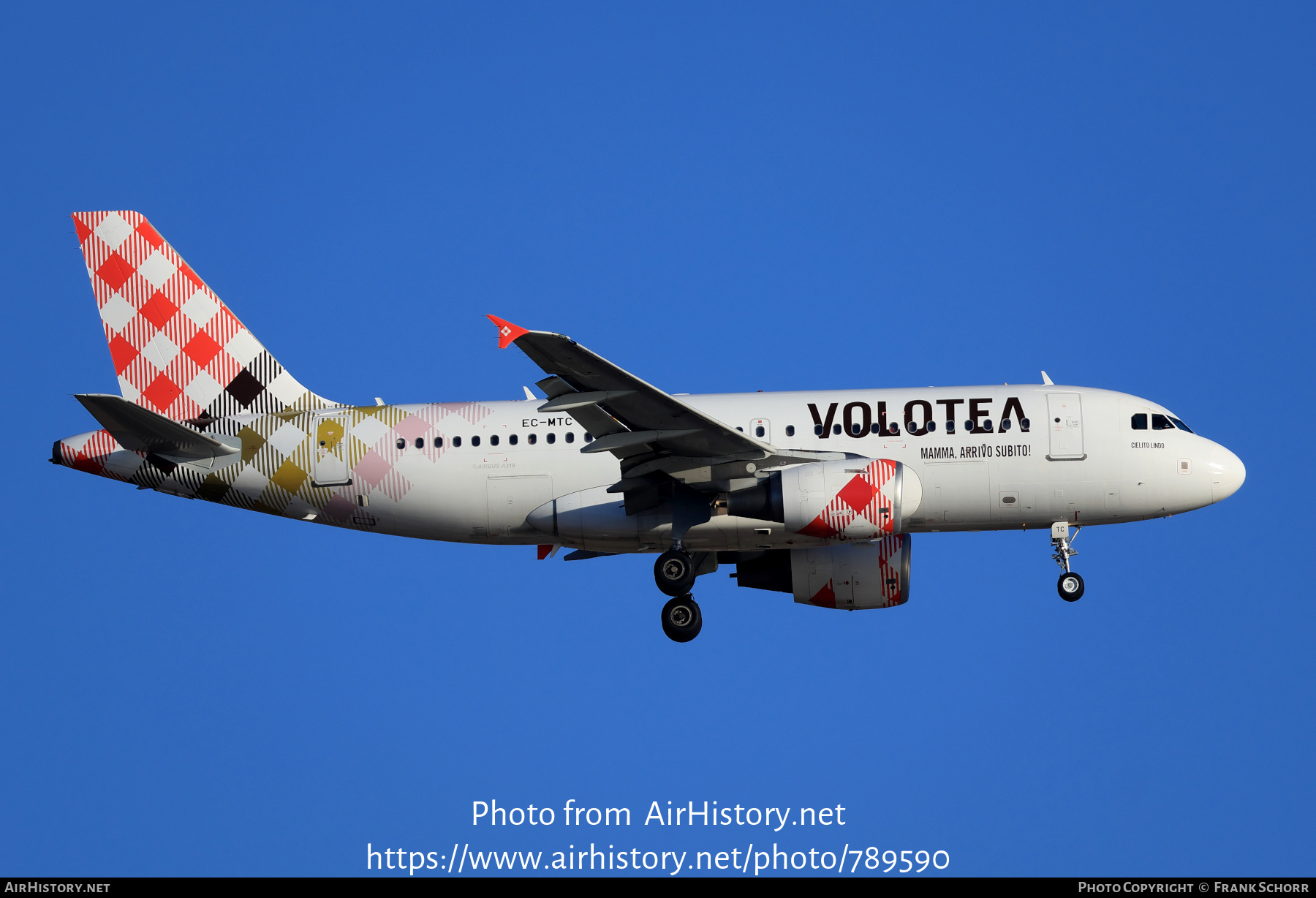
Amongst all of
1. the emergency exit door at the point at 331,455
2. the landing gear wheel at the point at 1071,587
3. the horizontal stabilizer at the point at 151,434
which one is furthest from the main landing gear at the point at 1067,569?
the horizontal stabilizer at the point at 151,434

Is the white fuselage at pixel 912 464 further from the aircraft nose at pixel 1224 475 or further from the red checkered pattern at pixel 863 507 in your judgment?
the red checkered pattern at pixel 863 507

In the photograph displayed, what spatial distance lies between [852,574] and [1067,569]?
15.8 feet

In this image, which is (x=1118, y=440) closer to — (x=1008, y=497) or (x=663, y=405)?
(x=1008, y=497)

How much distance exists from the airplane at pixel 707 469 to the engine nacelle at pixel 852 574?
62mm

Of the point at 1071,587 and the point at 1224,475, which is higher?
the point at 1224,475

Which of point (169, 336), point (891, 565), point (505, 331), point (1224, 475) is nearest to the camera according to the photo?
point (505, 331)

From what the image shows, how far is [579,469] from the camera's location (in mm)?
30406

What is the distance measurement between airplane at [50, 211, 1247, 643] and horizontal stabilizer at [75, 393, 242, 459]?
5 centimetres

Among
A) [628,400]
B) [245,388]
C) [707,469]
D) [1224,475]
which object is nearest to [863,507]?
[707,469]

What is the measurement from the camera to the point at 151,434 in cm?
2973

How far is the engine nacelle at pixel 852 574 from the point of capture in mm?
32312

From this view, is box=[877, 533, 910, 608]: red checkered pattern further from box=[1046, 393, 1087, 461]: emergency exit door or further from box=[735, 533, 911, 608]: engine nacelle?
box=[1046, 393, 1087, 461]: emergency exit door

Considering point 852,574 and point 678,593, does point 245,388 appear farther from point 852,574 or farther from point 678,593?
point 852,574

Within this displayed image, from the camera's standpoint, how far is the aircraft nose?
99.1 ft
